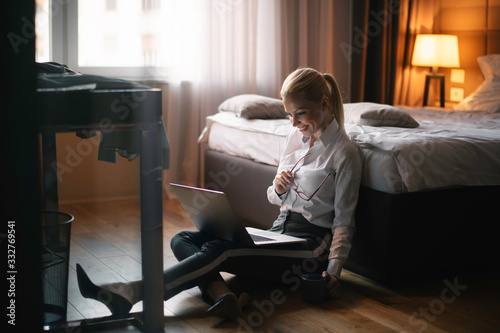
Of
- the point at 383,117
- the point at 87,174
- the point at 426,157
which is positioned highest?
the point at 383,117

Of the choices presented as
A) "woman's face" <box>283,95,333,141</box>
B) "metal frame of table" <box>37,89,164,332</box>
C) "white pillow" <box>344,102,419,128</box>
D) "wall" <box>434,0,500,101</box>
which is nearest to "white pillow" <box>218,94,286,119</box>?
"white pillow" <box>344,102,419,128</box>

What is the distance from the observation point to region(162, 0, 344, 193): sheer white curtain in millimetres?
3805

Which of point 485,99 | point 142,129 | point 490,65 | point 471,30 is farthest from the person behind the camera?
point 471,30

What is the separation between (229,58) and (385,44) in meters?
1.23

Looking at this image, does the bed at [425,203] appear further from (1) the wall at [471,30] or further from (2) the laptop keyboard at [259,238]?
(1) the wall at [471,30]

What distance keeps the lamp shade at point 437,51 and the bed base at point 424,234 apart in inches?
85.3

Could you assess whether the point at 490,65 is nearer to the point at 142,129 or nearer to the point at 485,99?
the point at 485,99

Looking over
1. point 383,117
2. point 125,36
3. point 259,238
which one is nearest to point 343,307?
point 259,238

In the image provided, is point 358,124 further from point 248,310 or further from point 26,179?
point 26,179

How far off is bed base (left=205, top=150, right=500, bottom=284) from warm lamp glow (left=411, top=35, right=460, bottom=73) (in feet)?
7.11

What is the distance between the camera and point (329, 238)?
2.11m

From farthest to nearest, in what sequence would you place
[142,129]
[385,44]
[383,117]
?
[385,44], [383,117], [142,129]

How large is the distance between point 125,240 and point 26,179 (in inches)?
70.5

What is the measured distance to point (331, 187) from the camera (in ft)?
6.83
